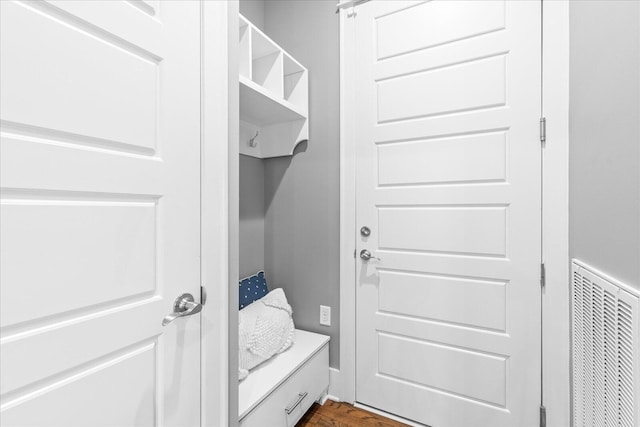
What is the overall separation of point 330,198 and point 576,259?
1217mm

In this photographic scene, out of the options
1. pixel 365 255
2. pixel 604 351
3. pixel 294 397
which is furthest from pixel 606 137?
pixel 294 397

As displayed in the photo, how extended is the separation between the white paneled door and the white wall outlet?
8.2 inches

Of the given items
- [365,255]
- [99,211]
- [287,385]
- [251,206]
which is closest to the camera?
[99,211]

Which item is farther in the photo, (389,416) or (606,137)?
(389,416)

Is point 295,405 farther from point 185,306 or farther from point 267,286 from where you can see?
point 185,306

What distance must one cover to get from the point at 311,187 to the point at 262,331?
911mm

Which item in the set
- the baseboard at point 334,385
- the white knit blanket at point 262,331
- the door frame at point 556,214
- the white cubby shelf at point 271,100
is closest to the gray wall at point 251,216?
the white cubby shelf at point 271,100

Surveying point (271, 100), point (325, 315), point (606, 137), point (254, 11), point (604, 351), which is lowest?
point (325, 315)

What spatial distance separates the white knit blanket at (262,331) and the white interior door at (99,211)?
442 mm

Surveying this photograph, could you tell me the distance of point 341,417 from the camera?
1.63 metres

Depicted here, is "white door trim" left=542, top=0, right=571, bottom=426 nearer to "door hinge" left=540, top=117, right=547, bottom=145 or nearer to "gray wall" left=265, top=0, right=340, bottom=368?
"door hinge" left=540, top=117, right=547, bottom=145

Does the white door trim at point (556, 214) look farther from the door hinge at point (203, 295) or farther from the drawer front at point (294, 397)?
the door hinge at point (203, 295)

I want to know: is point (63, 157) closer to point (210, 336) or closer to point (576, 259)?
point (210, 336)

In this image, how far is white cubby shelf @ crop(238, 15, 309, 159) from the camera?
156cm
